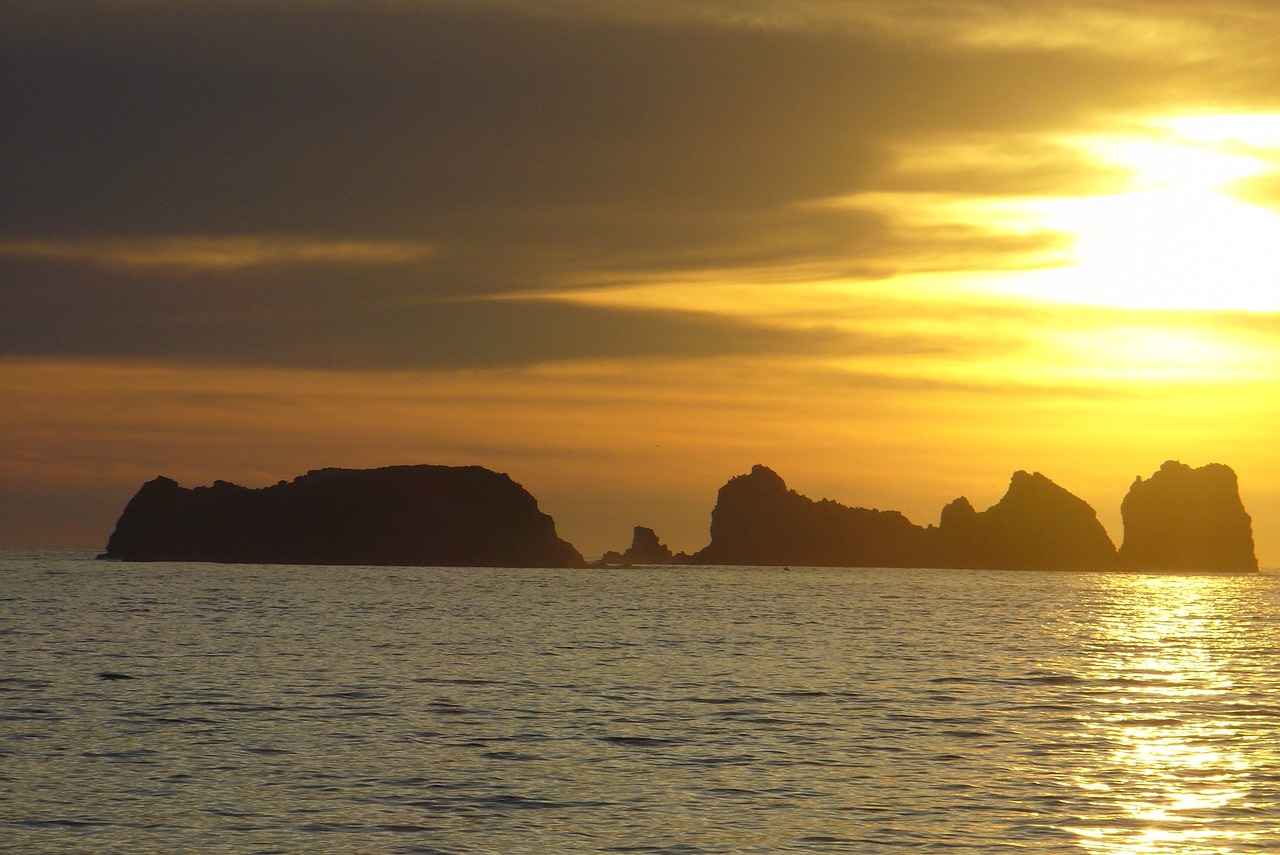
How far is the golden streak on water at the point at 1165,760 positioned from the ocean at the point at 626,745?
140 millimetres

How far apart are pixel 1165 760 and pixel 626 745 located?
50.7 feet

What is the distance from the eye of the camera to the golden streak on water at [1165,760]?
2942 cm

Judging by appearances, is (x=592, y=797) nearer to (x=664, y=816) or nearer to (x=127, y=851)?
(x=664, y=816)

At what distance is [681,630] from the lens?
352 ft

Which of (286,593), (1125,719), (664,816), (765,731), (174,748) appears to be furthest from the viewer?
(286,593)

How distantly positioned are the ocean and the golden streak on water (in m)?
0.14

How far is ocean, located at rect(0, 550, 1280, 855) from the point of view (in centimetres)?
2991

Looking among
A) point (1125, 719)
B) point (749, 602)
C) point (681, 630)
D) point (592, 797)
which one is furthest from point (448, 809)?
point (749, 602)

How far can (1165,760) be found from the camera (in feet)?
132

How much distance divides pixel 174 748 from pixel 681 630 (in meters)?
68.9

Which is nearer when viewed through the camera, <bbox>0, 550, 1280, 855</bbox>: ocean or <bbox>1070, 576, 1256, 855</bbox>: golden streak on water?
<bbox>1070, 576, 1256, 855</bbox>: golden streak on water

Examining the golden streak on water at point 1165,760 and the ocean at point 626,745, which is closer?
the golden streak on water at point 1165,760

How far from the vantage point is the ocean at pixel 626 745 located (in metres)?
29.9

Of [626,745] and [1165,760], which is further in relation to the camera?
[626,745]
